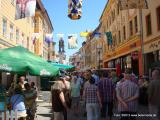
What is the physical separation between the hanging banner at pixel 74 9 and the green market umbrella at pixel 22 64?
873 cm

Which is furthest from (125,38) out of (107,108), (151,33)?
(107,108)

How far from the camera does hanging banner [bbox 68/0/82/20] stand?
1911 cm

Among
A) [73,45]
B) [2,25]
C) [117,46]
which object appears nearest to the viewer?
[2,25]

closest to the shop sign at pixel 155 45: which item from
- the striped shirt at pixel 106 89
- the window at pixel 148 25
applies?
the window at pixel 148 25

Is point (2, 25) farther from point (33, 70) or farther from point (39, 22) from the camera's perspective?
point (39, 22)

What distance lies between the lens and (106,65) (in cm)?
5281

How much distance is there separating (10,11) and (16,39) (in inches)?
150

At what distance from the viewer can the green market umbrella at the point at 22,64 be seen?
9425 millimetres

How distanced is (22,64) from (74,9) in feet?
33.7

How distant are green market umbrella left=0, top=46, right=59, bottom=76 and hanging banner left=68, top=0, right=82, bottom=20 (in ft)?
28.7

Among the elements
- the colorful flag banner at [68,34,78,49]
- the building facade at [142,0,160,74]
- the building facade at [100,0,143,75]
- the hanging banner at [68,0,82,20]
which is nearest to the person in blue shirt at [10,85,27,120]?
the hanging banner at [68,0,82,20]

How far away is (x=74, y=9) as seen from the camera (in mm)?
19359

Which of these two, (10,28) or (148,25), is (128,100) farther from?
(10,28)

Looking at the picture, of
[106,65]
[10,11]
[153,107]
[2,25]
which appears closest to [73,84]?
[153,107]
